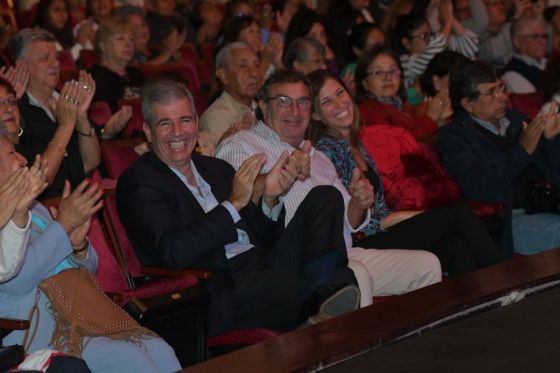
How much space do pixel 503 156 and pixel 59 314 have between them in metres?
2.66

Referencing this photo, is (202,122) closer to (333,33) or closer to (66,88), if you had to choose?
(66,88)

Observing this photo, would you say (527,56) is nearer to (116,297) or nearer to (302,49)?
(302,49)

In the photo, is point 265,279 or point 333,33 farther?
point 333,33

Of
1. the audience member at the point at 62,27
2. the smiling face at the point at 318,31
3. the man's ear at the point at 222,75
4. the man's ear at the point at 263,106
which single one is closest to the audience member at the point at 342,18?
the smiling face at the point at 318,31

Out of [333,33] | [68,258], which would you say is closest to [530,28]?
[333,33]

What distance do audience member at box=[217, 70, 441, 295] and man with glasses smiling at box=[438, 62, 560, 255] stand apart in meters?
0.79

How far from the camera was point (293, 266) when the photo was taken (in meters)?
4.11

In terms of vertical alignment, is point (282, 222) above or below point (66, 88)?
below

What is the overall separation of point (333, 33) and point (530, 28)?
1872mm

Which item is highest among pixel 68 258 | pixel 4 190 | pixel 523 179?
pixel 4 190

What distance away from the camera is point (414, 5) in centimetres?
1014

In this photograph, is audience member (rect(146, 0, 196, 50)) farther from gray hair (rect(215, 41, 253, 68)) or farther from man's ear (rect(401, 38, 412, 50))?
gray hair (rect(215, 41, 253, 68))

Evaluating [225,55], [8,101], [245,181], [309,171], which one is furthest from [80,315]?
[225,55]

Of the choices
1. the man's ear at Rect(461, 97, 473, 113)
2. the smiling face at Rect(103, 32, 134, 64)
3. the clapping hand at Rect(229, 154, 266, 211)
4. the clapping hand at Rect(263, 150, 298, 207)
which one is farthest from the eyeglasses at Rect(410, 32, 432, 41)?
the clapping hand at Rect(229, 154, 266, 211)
